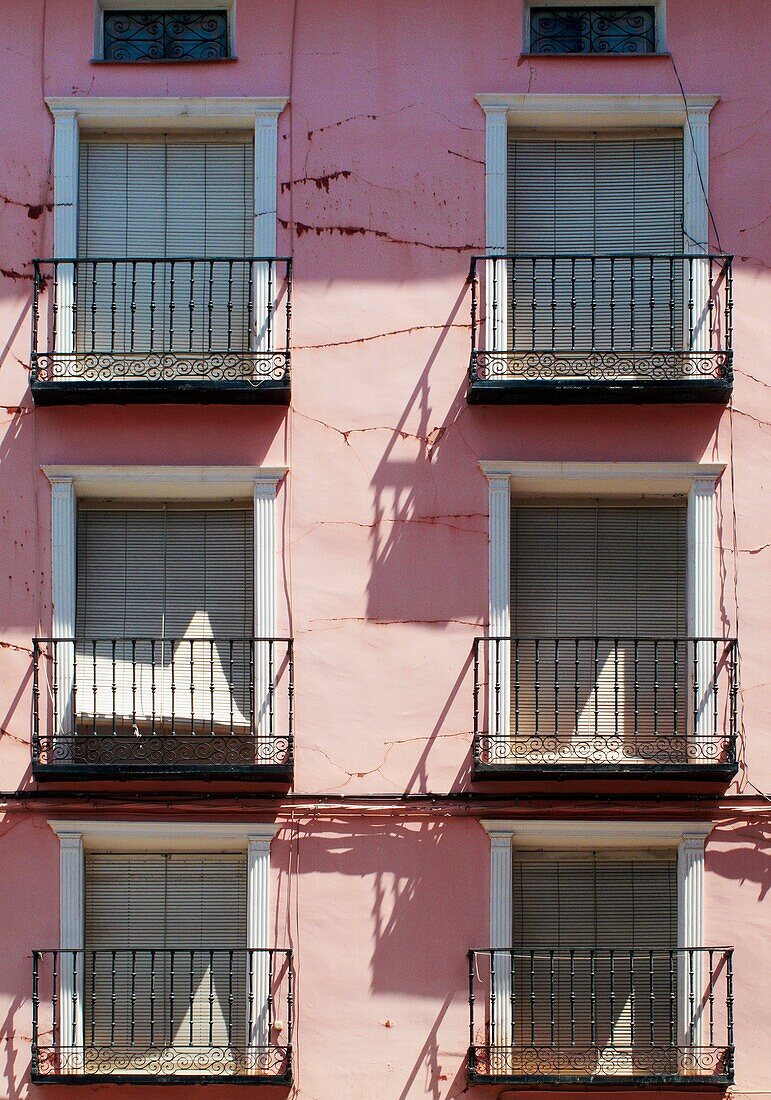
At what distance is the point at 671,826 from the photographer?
14000 mm

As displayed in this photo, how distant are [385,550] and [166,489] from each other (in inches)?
75.9

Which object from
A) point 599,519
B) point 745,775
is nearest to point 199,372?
point 599,519

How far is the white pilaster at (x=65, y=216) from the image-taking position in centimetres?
1476

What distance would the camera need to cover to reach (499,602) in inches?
565

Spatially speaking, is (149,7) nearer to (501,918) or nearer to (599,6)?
(599,6)

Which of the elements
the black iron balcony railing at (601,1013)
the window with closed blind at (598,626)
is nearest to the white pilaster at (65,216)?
the window with closed blind at (598,626)

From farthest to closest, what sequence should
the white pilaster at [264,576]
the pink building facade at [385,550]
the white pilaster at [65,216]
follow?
1. the white pilaster at [65,216]
2. the white pilaster at [264,576]
3. the pink building facade at [385,550]

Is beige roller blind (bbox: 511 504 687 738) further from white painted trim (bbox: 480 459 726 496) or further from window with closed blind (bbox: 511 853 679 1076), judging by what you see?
window with closed blind (bbox: 511 853 679 1076)

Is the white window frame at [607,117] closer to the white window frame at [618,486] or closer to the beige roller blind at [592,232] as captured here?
the beige roller blind at [592,232]

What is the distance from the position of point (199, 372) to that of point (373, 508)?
1.86 meters

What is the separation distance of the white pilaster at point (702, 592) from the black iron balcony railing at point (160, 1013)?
3922mm

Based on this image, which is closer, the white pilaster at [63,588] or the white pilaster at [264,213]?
the white pilaster at [63,588]

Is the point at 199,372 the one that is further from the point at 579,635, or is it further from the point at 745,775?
the point at 745,775

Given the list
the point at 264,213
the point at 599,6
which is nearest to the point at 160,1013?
the point at 264,213
